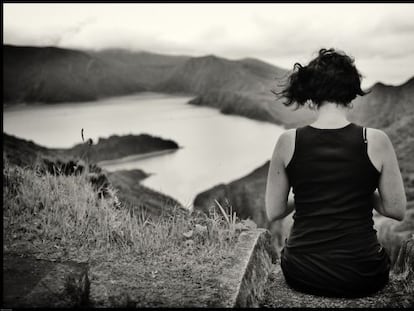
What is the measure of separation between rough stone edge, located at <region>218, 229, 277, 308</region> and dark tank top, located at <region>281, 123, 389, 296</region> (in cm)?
33

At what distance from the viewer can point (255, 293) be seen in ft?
8.30

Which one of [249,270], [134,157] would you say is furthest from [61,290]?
[134,157]

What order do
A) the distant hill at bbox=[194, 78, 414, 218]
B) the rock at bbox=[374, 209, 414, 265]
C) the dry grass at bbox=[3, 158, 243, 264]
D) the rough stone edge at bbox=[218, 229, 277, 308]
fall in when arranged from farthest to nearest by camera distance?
1. the distant hill at bbox=[194, 78, 414, 218]
2. the rock at bbox=[374, 209, 414, 265]
3. the dry grass at bbox=[3, 158, 243, 264]
4. the rough stone edge at bbox=[218, 229, 277, 308]

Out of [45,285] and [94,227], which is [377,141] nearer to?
[45,285]

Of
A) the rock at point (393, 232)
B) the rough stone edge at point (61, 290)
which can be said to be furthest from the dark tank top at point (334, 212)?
the rock at point (393, 232)

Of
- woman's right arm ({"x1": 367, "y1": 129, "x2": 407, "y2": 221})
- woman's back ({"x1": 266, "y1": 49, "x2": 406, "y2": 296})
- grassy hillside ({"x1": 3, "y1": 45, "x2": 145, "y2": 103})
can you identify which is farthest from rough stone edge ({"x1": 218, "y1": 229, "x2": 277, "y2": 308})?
grassy hillside ({"x1": 3, "y1": 45, "x2": 145, "y2": 103})

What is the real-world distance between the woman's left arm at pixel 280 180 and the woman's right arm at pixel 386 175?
0.36 m

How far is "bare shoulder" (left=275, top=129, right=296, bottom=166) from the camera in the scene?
6.87 feet

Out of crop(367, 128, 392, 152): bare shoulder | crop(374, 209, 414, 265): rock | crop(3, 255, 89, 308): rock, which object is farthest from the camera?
crop(374, 209, 414, 265): rock

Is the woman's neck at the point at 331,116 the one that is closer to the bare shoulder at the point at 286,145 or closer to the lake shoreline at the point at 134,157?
the bare shoulder at the point at 286,145

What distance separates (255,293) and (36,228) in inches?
67.0

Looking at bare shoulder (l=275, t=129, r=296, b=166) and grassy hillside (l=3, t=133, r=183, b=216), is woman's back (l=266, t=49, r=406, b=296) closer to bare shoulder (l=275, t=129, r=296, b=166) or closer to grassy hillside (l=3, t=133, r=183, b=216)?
bare shoulder (l=275, t=129, r=296, b=166)

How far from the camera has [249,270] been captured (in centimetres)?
265

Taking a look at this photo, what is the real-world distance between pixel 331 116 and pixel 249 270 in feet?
3.49
